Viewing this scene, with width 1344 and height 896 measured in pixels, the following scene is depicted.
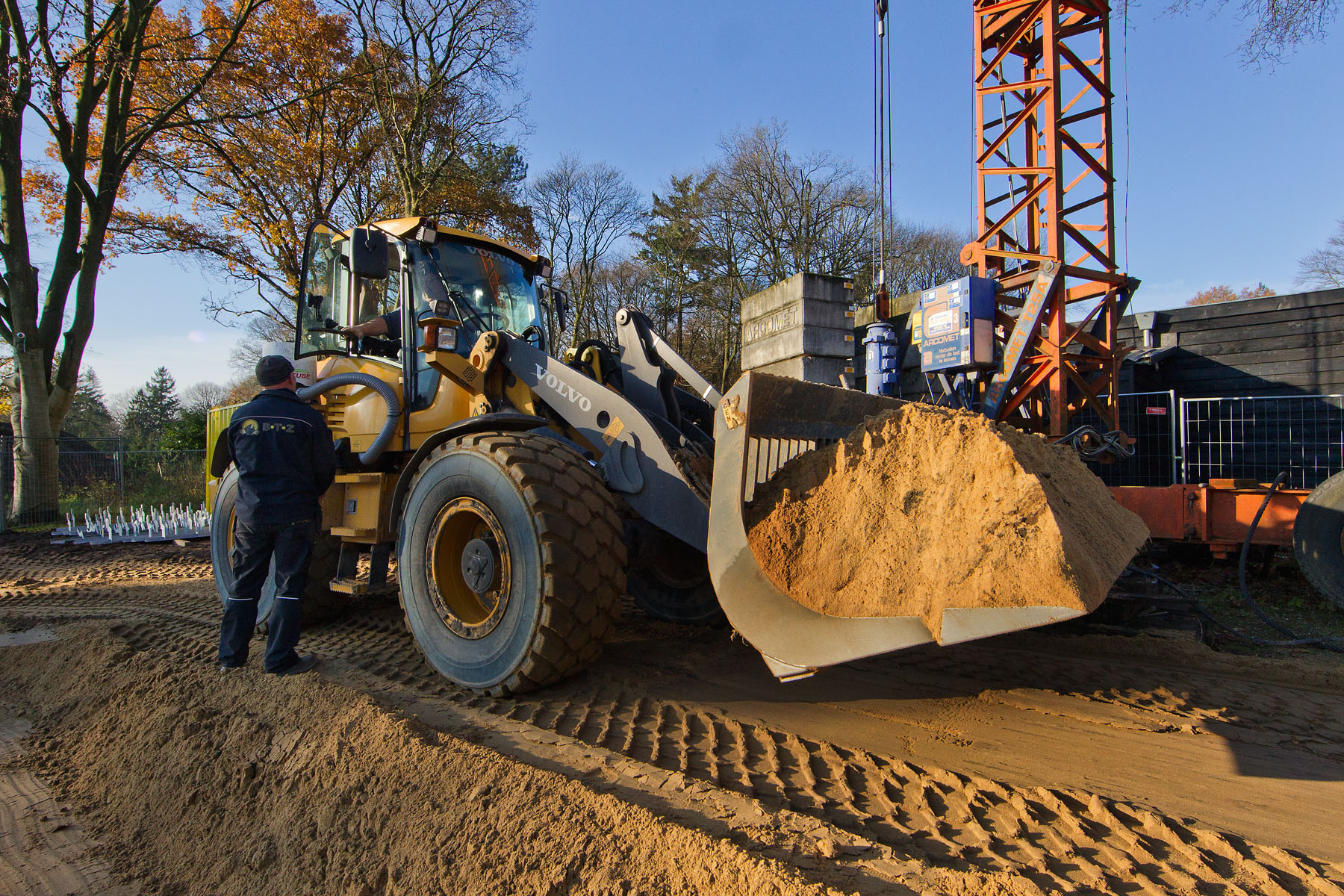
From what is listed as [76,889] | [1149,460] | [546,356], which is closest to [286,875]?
[76,889]

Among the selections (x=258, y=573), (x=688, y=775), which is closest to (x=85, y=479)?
(x=258, y=573)

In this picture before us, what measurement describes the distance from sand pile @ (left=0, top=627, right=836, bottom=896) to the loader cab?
6.79 feet

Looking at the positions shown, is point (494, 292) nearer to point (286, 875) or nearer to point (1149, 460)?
point (286, 875)

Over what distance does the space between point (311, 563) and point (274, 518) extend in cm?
108

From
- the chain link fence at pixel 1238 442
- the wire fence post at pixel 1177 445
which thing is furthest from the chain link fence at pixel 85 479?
the wire fence post at pixel 1177 445

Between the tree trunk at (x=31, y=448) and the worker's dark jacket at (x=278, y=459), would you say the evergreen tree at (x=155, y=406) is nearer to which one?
the tree trunk at (x=31, y=448)

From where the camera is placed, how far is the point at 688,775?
8.68ft

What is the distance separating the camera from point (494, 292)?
16.6 feet

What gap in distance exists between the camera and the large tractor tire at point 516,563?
10.6 feet

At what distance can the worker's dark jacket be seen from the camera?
400 centimetres

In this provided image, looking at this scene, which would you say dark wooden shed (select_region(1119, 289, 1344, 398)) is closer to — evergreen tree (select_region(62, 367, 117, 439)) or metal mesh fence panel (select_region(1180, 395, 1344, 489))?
metal mesh fence panel (select_region(1180, 395, 1344, 489))

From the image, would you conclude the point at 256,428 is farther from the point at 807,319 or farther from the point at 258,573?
the point at 807,319

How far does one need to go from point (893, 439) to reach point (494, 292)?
322 cm

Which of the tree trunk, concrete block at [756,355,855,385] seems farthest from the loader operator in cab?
the tree trunk
